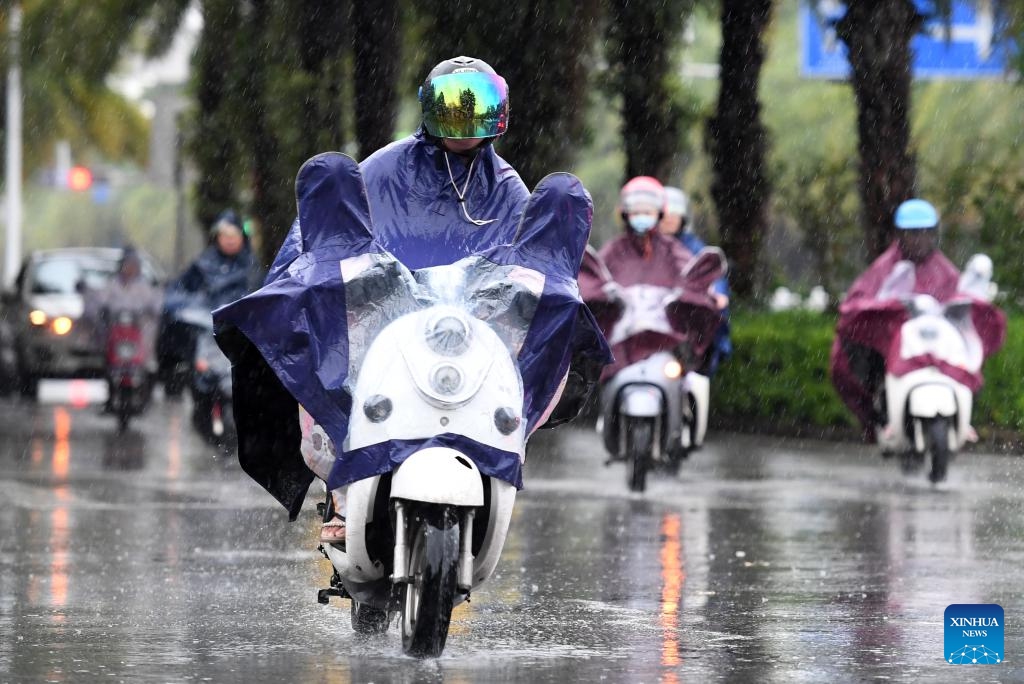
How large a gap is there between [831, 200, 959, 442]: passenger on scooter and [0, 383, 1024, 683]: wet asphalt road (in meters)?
0.56

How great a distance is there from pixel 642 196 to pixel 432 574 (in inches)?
318

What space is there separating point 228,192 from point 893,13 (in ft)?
63.6

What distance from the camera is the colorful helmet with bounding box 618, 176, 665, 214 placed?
15.1 m

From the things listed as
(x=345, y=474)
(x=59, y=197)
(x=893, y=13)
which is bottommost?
(x=345, y=474)

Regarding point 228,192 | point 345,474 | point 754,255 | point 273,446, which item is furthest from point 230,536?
point 228,192

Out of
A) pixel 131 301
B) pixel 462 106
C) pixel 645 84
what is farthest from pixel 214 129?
pixel 462 106

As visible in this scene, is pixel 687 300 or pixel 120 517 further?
pixel 687 300

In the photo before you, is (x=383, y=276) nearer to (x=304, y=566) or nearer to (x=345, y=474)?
(x=345, y=474)

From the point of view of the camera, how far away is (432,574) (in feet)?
23.9

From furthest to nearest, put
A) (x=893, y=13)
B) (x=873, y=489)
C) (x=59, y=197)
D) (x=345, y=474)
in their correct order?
(x=59, y=197), (x=893, y=13), (x=873, y=489), (x=345, y=474)

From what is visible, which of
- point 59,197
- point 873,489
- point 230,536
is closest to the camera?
point 230,536

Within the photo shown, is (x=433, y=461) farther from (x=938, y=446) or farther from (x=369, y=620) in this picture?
(x=938, y=446)

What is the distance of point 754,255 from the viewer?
2333 centimetres

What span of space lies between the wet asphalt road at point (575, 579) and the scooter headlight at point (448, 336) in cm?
98
